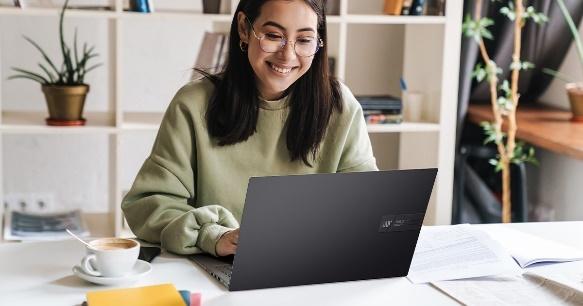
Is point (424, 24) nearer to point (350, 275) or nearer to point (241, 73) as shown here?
point (241, 73)

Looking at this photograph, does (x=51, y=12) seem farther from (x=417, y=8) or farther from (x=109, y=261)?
(x=109, y=261)

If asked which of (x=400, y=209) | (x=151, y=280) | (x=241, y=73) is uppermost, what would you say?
(x=241, y=73)

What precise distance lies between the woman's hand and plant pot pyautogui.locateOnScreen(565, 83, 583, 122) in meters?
2.18

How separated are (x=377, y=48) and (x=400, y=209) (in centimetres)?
223

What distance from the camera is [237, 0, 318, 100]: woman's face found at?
2025mm

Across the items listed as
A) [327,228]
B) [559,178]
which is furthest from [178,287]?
[559,178]

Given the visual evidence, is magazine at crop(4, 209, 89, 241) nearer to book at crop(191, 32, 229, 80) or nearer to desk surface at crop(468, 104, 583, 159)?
book at crop(191, 32, 229, 80)

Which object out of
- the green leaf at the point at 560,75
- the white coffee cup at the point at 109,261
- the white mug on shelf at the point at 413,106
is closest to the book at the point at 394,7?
the white mug on shelf at the point at 413,106

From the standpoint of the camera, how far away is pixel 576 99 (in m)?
3.56

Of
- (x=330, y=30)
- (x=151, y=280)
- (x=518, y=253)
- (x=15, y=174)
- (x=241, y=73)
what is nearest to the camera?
(x=151, y=280)

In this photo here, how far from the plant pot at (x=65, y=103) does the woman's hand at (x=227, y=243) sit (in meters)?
1.45

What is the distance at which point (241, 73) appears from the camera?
214cm

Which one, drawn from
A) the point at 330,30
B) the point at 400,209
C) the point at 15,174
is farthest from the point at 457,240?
the point at 15,174

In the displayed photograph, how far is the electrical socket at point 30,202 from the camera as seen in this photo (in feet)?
12.0
